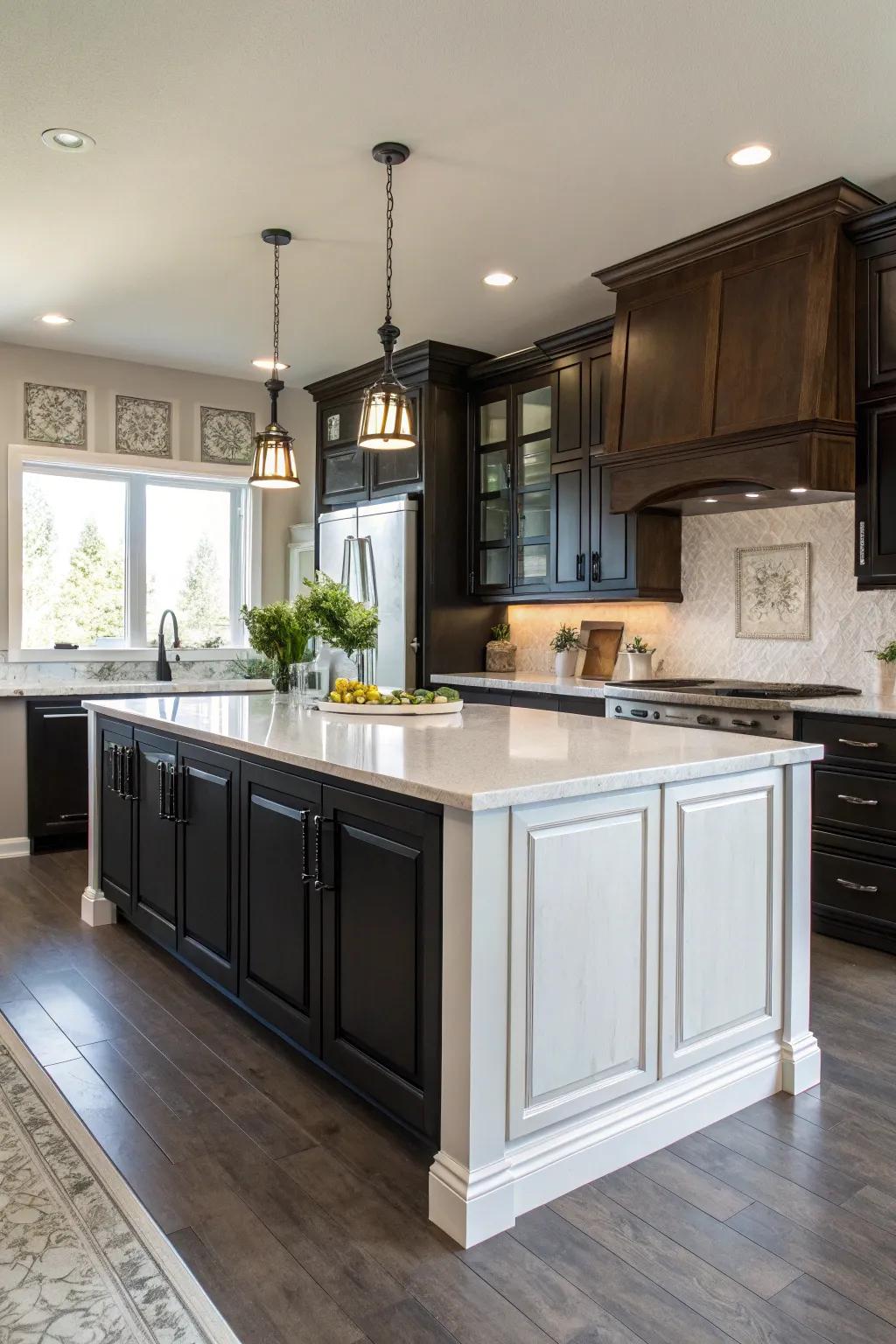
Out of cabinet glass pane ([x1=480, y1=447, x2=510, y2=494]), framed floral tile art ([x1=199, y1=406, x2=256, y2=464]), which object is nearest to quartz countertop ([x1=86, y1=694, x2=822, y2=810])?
cabinet glass pane ([x1=480, y1=447, x2=510, y2=494])

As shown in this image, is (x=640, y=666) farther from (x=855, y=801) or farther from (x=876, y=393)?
(x=876, y=393)

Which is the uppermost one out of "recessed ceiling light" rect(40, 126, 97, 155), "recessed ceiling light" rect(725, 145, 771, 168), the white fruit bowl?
"recessed ceiling light" rect(40, 126, 97, 155)

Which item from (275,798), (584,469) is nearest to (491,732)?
(275,798)

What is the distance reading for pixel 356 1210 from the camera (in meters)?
2.00

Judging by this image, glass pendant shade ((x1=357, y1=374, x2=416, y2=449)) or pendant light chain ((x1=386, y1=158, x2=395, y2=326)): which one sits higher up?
pendant light chain ((x1=386, y1=158, x2=395, y2=326))

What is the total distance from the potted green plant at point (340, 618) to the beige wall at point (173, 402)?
9.38 ft

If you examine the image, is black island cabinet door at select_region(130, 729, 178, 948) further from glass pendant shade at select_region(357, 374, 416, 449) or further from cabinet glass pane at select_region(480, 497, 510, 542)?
cabinet glass pane at select_region(480, 497, 510, 542)

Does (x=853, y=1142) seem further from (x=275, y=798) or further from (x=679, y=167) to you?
(x=679, y=167)

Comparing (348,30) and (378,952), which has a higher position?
(348,30)

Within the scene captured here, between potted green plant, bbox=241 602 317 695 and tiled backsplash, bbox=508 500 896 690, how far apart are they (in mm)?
2180

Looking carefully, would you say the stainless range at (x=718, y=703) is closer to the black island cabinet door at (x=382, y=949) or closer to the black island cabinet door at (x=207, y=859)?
the black island cabinet door at (x=207, y=859)

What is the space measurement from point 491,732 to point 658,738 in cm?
49

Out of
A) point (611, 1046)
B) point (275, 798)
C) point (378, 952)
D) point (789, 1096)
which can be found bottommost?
point (789, 1096)

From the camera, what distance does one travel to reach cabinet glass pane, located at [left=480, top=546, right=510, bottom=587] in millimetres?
5668
